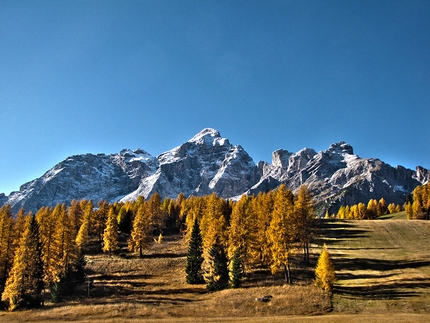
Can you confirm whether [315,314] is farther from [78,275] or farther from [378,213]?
[378,213]

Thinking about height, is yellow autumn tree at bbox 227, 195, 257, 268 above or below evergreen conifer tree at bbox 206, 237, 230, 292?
above

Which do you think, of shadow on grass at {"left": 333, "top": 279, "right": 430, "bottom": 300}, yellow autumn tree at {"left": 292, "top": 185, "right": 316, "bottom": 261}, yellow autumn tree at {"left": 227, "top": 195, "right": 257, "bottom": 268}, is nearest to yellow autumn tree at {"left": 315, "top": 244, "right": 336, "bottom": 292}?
shadow on grass at {"left": 333, "top": 279, "right": 430, "bottom": 300}

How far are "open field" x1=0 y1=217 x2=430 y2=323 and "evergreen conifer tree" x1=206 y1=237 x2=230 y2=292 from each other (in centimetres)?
177

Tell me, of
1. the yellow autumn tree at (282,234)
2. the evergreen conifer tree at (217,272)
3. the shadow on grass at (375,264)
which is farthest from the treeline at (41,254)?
the shadow on grass at (375,264)

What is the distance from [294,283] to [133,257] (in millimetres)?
39061

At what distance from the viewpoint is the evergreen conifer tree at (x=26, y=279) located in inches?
1705

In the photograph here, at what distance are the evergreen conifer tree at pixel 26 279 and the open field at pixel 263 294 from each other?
83.5 inches

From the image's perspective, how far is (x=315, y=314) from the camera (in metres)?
34.8

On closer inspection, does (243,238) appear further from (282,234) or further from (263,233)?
(282,234)

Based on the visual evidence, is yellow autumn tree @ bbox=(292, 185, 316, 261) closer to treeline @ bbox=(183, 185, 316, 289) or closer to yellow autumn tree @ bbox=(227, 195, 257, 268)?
treeline @ bbox=(183, 185, 316, 289)

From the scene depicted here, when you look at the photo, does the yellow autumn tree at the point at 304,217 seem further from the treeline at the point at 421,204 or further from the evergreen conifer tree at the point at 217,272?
the treeline at the point at 421,204

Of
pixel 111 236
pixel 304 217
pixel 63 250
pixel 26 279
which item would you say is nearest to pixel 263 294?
pixel 304 217

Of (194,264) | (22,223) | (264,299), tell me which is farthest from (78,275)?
(264,299)

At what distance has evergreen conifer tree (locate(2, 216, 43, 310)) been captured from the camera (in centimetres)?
4331
